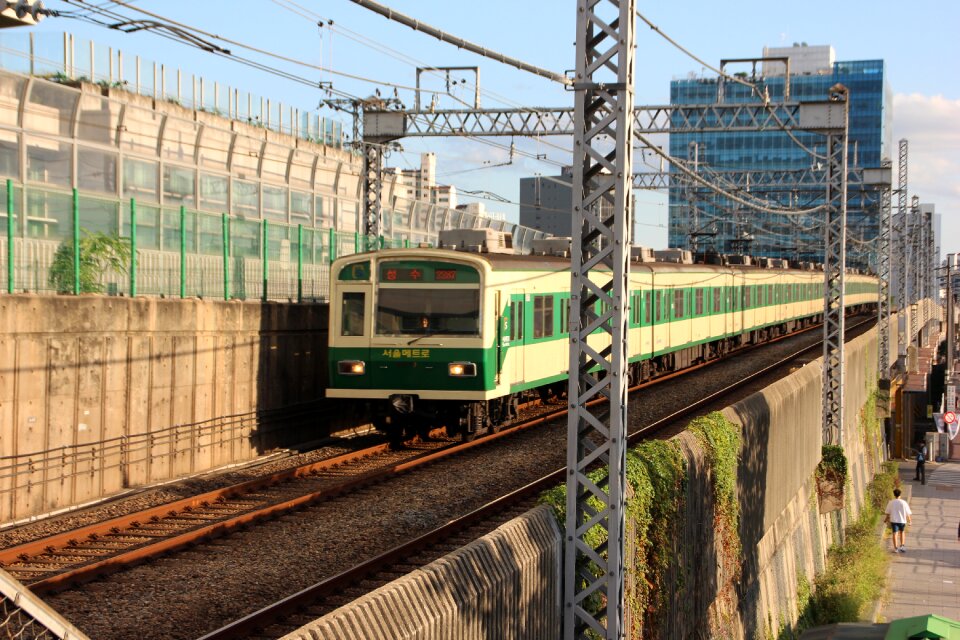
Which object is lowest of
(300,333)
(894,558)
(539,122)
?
(894,558)

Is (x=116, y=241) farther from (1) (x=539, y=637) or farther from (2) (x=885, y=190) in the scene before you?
(2) (x=885, y=190)

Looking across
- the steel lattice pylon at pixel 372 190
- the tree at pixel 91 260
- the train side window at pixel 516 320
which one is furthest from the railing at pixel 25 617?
the steel lattice pylon at pixel 372 190

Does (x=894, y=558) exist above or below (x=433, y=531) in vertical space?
below

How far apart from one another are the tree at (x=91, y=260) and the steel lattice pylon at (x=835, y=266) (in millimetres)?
13051

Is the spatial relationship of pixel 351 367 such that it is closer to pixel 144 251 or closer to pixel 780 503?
pixel 144 251

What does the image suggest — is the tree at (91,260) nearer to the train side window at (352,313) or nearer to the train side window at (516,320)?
the train side window at (352,313)

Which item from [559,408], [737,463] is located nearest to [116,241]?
[737,463]

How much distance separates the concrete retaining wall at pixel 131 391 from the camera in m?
11.8

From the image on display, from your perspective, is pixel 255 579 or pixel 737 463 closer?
pixel 255 579

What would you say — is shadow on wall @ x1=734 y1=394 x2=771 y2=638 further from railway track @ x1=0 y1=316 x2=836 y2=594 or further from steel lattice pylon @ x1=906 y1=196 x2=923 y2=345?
steel lattice pylon @ x1=906 y1=196 x2=923 y2=345

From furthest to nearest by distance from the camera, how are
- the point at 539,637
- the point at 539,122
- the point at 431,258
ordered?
the point at 539,122 < the point at 431,258 < the point at 539,637

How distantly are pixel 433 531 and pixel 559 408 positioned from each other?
11096 millimetres

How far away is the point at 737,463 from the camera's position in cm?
1393

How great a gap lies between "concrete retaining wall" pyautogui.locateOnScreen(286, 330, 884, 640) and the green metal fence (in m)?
7.06
